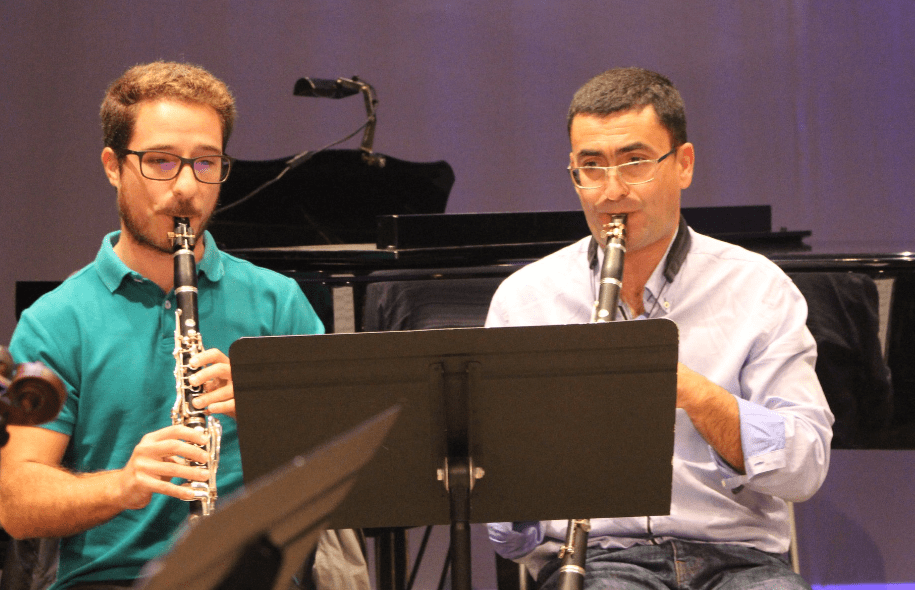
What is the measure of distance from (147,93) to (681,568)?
1501 mm

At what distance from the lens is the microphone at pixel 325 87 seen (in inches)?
139

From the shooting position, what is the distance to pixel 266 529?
33.5 inches

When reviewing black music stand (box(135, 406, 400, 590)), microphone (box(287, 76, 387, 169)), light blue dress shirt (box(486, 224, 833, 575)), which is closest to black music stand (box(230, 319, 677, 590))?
light blue dress shirt (box(486, 224, 833, 575))

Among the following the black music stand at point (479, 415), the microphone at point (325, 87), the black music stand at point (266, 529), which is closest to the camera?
the black music stand at point (266, 529)

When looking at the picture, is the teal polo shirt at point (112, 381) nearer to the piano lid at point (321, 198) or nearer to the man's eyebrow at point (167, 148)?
the man's eyebrow at point (167, 148)

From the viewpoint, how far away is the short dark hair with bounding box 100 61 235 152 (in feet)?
6.52

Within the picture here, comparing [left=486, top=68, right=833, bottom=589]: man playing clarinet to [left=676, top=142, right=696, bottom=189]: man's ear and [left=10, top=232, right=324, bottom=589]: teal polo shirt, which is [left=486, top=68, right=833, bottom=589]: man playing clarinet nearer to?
[left=676, top=142, right=696, bottom=189]: man's ear

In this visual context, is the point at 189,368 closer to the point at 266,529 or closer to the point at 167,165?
the point at 167,165

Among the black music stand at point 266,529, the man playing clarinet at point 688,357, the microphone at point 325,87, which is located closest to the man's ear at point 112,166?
the man playing clarinet at point 688,357

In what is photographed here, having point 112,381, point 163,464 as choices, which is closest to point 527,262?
point 112,381

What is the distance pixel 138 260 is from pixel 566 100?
3.25m

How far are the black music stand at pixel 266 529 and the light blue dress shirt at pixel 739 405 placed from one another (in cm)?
107

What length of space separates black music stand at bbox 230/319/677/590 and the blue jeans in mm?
316

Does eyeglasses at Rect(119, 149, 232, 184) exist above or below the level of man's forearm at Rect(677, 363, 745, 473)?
above
